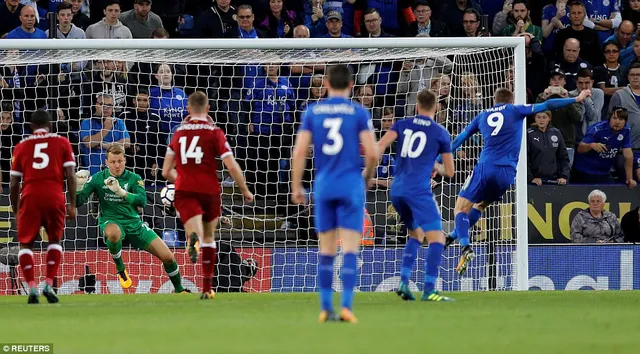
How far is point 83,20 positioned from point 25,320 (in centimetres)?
1018

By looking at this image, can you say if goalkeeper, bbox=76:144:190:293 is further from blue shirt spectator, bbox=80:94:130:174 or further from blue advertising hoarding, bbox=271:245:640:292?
blue advertising hoarding, bbox=271:245:640:292

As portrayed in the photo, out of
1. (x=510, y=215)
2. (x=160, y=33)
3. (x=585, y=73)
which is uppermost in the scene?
(x=160, y=33)

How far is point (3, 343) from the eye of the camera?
9.08 m

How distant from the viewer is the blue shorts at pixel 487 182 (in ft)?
52.4

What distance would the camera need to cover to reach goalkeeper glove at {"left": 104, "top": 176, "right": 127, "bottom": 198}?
16.2m

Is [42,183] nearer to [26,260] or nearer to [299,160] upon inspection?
[26,260]

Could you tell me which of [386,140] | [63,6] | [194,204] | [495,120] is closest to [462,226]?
[495,120]

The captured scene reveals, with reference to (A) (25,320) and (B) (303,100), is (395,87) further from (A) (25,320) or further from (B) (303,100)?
(A) (25,320)

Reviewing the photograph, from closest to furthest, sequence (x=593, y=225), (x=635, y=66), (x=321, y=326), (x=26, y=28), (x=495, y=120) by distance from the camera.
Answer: (x=321, y=326)
(x=495, y=120)
(x=26, y=28)
(x=593, y=225)
(x=635, y=66)

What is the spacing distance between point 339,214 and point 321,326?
91cm

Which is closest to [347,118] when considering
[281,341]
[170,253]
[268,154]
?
[281,341]

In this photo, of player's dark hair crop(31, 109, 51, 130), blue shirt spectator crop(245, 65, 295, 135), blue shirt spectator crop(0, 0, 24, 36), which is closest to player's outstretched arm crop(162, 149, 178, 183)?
player's dark hair crop(31, 109, 51, 130)

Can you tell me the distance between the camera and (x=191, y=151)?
13.4 meters
